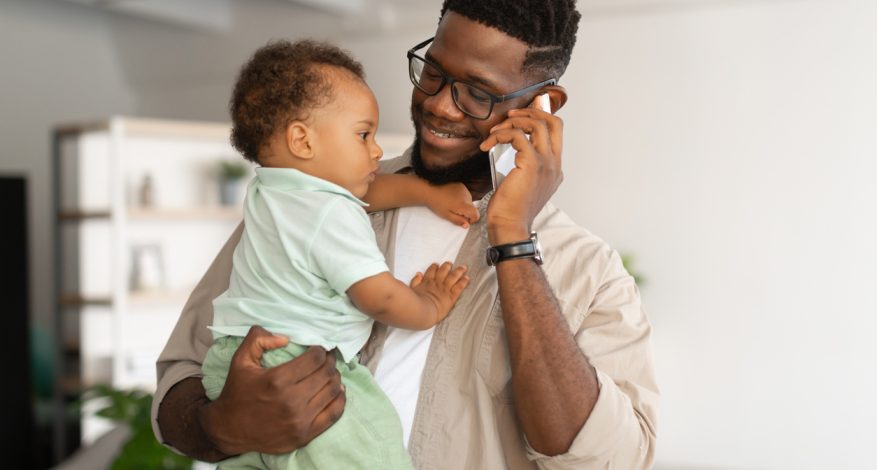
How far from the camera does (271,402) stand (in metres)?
1.33

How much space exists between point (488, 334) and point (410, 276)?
0.17 m

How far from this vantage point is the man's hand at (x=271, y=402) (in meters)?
1.34

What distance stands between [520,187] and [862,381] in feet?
15.2

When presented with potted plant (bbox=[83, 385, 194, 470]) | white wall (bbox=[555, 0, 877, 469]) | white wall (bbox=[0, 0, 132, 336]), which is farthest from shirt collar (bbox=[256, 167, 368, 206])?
white wall (bbox=[0, 0, 132, 336])

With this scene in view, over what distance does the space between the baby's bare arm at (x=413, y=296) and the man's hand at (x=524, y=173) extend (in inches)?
4.4

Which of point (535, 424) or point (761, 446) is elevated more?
point (535, 424)

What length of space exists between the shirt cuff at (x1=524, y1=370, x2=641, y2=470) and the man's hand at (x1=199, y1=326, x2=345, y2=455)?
0.31m

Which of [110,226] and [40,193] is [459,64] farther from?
[40,193]

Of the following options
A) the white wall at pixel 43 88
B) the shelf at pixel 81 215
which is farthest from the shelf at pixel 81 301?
the white wall at pixel 43 88

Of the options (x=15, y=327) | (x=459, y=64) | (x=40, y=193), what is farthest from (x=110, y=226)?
(x=459, y=64)

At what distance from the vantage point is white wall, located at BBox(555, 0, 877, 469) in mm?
5477

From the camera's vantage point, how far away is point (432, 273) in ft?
5.16

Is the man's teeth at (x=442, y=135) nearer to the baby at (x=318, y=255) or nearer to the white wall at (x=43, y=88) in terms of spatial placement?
the baby at (x=318, y=255)

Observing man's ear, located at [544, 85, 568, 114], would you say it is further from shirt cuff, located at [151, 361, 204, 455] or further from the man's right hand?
shirt cuff, located at [151, 361, 204, 455]
